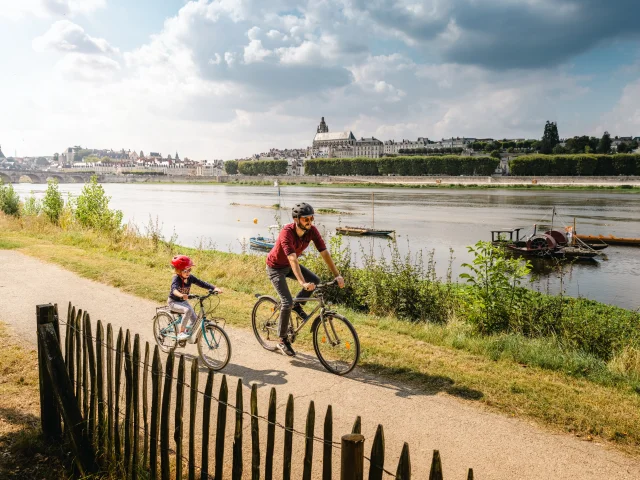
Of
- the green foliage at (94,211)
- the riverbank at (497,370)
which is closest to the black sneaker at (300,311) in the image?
the riverbank at (497,370)

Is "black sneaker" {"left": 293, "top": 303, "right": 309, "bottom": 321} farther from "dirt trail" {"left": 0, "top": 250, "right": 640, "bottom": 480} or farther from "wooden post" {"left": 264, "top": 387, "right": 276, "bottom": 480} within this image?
"wooden post" {"left": 264, "top": 387, "right": 276, "bottom": 480}

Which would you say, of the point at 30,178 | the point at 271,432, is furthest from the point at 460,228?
the point at 30,178

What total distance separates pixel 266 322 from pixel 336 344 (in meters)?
1.39

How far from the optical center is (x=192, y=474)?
12.7ft

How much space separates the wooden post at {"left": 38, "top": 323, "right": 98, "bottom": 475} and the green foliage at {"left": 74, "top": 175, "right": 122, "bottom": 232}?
20.0 metres

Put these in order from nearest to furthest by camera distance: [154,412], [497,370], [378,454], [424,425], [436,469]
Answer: [436,469] → [378,454] → [154,412] → [424,425] → [497,370]

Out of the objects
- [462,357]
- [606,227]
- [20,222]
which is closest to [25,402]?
[462,357]

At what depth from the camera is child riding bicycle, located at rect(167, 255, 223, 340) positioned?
6730 mm

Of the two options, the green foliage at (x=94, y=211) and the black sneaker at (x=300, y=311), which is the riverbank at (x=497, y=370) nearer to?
the black sneaker at (x=300, y=311)

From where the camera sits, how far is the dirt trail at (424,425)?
4.45m

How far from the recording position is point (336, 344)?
6.65 meters

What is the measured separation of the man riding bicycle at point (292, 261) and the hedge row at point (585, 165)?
130m

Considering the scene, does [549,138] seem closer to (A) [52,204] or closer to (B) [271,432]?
(A) [52,204]

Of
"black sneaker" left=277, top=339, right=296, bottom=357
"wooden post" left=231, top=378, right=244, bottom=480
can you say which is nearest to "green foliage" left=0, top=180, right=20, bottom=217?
"black sneaker" left=277, top=339, right=296, bottom=357
